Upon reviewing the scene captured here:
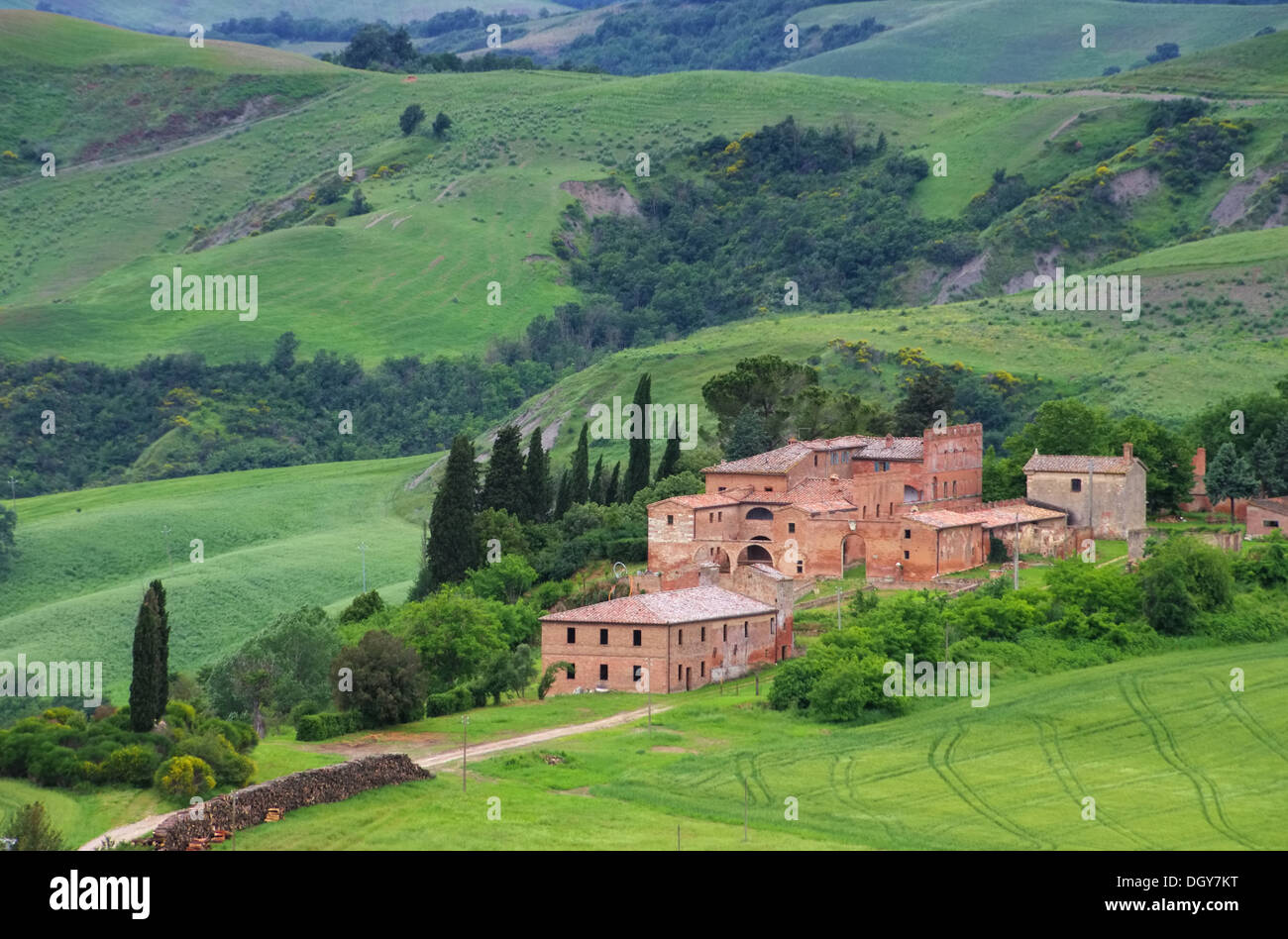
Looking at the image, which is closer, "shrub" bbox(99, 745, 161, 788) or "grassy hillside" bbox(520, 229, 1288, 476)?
"shrub" bbox(99, 745, 161, 788)

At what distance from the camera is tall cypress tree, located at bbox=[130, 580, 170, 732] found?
183 ft

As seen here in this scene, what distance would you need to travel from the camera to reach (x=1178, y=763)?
60500 millimetres

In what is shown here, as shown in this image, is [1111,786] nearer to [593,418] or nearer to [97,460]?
[593,418]

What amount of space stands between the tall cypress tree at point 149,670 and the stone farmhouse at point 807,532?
693 inches

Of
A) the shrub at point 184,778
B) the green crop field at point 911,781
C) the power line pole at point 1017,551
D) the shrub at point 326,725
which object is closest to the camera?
the green crop field at point 911,781

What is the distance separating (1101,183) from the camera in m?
198

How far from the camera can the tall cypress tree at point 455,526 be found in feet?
299

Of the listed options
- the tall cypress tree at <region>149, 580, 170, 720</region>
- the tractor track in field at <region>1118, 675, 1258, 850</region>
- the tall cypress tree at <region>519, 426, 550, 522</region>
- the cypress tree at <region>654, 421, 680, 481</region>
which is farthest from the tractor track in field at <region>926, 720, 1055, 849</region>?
the cypress tree at <region>654, 421, 680, 481</region>

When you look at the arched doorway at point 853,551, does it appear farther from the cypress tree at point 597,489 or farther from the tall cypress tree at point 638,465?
the cypress tree at point 597,489

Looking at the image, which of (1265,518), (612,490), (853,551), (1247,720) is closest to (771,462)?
(853,551)

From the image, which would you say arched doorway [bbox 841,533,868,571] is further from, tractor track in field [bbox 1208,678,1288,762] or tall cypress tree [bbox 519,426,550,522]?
tall cypress tree [bbox 519,426,550,522]

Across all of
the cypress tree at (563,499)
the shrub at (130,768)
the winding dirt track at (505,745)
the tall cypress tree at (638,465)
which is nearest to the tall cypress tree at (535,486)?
the cypress tree at (563,499)

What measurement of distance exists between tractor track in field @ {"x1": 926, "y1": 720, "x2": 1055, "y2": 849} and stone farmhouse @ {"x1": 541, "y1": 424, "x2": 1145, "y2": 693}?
41.8 feet
